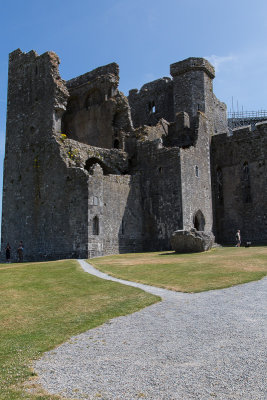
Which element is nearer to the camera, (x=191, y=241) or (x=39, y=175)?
(x=191, y=241)

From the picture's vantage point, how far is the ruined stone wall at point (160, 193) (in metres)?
26.3

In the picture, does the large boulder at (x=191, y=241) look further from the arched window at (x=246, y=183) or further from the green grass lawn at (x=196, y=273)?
the arched window at (x=246, y=183)

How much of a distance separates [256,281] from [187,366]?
7.10m

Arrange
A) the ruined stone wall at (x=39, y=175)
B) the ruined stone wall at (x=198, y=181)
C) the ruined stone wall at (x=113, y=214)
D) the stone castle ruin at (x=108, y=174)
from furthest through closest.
Answer: 1. the ruined stone wall at (x=198, y=181)
2. the stone castle ruin at (x=108, y=174)
3. the ruined stone wall at (x=39, y=175)
4. the ruined stone wall at (x=113, y=214)

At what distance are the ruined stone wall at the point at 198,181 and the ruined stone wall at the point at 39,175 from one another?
7126 mm

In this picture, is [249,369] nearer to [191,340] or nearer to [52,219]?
[191,340]

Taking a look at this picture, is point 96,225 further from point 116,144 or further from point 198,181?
point 116,144

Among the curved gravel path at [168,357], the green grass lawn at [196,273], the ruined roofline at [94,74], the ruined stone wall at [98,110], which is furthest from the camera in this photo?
the ruined roofline at [94,74]

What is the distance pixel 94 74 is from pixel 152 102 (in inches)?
352

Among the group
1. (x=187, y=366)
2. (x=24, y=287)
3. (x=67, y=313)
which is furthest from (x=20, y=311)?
(x=187, y=366)

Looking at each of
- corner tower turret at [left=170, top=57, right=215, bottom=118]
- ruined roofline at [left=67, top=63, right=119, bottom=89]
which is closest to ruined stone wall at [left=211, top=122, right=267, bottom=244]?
corner tower turret at [left=170, top=57, right=215, bottom=118]

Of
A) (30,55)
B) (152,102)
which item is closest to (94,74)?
(30,55)

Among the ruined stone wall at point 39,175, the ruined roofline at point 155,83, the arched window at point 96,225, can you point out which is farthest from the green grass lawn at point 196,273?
the ruined roofline at point 155,83

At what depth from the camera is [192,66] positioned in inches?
1431
